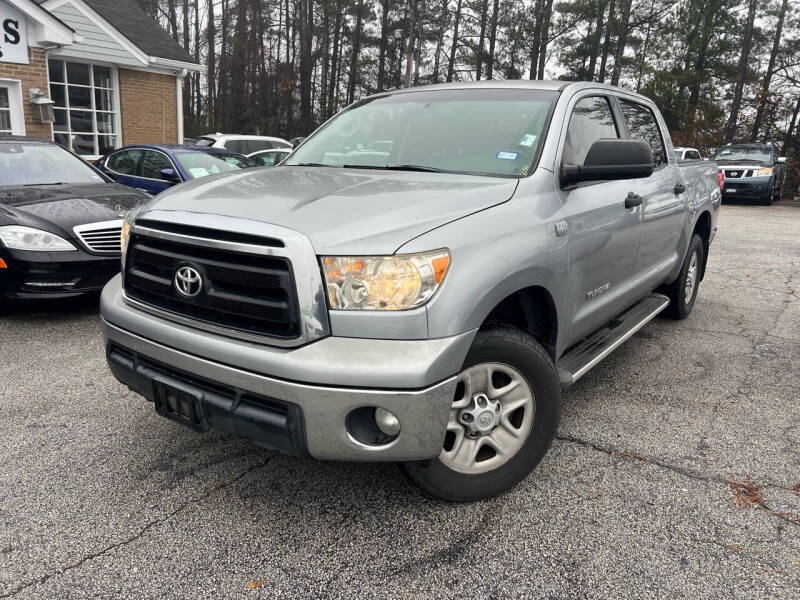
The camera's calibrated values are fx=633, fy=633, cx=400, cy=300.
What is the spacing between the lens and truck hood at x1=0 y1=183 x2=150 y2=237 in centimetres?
510

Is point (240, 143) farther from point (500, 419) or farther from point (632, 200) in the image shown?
point (500, 419)

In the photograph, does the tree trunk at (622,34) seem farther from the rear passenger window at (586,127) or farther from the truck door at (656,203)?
the rear passenger window at (586,127)

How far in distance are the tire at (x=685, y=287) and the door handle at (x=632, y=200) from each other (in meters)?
1.68

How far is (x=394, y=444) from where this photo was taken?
7.33ft

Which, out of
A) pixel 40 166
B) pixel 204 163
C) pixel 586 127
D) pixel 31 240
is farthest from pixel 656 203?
pixel 204 163

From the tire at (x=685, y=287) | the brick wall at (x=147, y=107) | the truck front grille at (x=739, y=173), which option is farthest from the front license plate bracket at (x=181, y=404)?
the truck front grille at (x=739, y=173)

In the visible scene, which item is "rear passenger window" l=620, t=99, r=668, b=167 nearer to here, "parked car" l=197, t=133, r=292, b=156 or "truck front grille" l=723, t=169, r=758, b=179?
"parked car" l=197, t=133, r=292, b=156

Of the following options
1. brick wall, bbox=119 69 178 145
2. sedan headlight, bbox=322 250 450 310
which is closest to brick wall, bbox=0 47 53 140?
brick wall, bbox=119 69 178 145

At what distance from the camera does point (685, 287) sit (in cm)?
543

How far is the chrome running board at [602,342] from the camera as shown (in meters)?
3.14

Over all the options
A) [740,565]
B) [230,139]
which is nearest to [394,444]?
[740,565]

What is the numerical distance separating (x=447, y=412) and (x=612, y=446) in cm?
139

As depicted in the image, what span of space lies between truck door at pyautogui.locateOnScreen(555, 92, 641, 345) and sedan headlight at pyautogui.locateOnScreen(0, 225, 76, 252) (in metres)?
3.99

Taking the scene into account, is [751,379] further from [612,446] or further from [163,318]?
[163,318]
